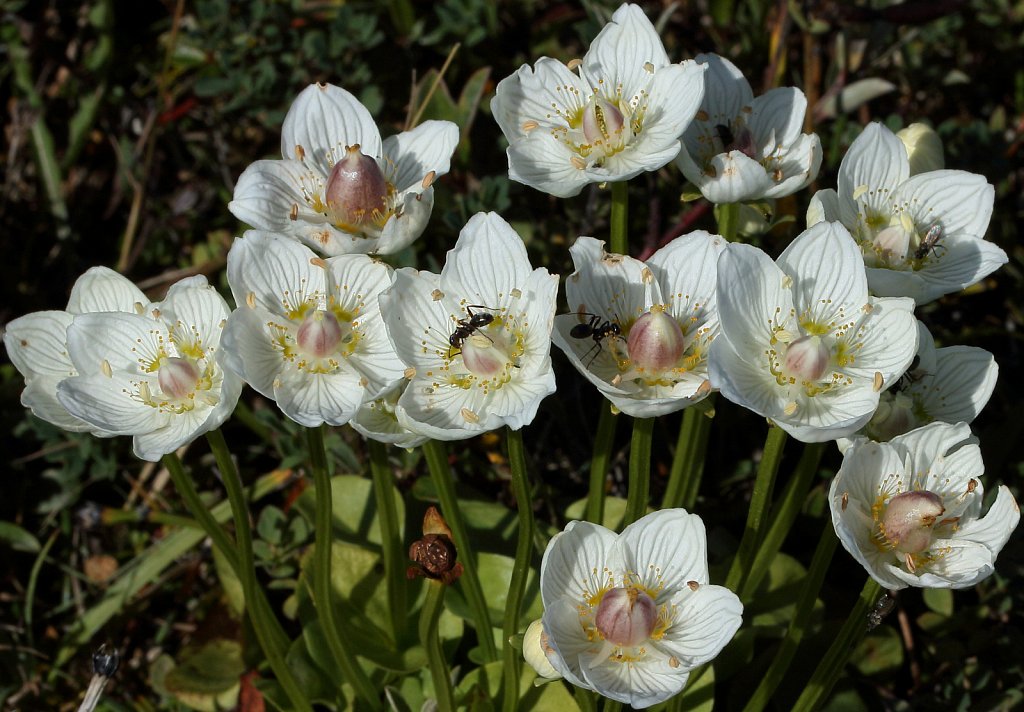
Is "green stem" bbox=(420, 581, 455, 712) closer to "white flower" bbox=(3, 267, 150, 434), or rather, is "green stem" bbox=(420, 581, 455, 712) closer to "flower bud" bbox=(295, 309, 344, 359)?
"flower bud" bbox=(295, 309, 344, 359)

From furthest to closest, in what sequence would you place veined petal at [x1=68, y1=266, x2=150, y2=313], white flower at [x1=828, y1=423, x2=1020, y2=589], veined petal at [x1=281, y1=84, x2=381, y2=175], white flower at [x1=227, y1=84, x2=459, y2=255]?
1. veined petal at [x1=281, y1=84, x2=381, y2=175]
2. veined petal at [x1=68, y1=266, x2=150, y2=313]
3. white flower at [x1=227, y1=84, x2=459, y2=255]
4. white flower at [x1=828, y1=423, x2=1020, y2=589]

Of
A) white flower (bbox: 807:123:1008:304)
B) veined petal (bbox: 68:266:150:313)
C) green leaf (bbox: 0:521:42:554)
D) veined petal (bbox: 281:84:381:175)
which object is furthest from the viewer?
green leaf (bbox: 0:521:42:554)

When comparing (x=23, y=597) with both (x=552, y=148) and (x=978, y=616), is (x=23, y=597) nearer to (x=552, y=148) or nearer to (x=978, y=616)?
(x=552, y=148)

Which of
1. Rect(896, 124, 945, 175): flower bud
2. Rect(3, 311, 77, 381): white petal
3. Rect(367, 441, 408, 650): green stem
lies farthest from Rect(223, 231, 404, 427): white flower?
Rect(896, 124, 945, 175): flower bud

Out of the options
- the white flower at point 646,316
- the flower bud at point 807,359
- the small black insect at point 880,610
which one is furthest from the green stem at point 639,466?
the small black insect at point 880,610

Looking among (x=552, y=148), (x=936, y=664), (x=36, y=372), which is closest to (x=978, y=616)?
(x=936, y=664)

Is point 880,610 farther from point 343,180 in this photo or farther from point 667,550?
point 343,180

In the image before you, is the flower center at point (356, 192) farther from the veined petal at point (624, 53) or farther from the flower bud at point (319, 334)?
the veined petal at point (624, 53)
